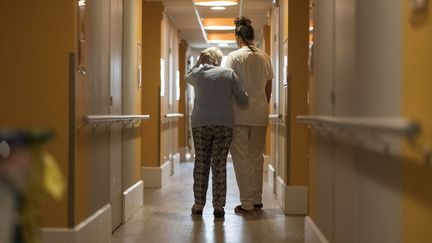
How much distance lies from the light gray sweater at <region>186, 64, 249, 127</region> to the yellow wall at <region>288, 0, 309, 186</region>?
0.47m

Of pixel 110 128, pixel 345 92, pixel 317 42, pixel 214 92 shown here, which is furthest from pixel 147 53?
pixel 345 92

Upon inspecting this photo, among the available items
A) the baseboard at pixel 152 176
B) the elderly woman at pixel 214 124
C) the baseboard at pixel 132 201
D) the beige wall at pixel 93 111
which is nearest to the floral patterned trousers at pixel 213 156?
the elderly woman at pixel 214 124

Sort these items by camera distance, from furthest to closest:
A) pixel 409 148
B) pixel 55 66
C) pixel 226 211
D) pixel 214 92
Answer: pixel 226 211, pixel 214 92, pixel 55 66, pixel 409 148

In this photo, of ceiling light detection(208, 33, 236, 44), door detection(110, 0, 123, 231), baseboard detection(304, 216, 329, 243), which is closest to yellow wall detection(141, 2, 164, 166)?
door detection(110, 0, 123, 231)

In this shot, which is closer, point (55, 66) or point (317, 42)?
point (55, 66)

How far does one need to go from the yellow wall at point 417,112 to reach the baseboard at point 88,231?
1.99 meters

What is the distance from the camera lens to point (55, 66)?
3289mm

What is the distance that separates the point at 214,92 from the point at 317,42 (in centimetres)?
163

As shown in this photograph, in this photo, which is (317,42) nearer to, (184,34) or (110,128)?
(110,128)

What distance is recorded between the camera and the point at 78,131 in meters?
3.36

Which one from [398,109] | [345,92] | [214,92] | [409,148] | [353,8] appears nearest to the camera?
[409,148]

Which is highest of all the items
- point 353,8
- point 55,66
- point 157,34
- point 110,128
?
point 157,34

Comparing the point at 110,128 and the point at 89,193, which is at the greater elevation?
the point at 110,128

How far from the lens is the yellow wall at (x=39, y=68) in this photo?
328 centimetres
